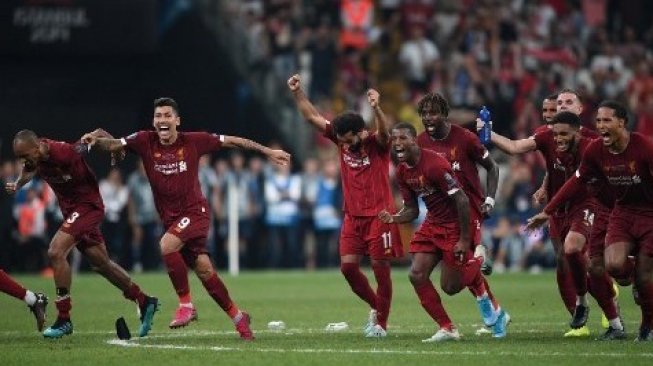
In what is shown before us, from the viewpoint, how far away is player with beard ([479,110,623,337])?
17312 mm

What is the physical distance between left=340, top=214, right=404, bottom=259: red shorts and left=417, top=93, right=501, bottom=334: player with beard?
0.91 metres

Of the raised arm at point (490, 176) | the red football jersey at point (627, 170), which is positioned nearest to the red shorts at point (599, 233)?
the red football jersey at point (627, 170)

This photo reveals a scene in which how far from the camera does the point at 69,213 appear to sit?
18.7m

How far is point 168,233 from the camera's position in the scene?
17.9 m

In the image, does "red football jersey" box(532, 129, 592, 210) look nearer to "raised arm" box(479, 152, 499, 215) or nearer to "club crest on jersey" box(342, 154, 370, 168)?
"raised arm" box(479, 152, 499, 215)

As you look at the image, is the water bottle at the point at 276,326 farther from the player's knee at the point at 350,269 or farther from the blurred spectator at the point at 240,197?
the blurred spectator at the point at 240,197

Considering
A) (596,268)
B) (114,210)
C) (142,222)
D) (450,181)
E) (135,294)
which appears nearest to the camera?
(450,181)

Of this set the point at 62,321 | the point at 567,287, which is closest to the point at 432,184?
the point at 567,287

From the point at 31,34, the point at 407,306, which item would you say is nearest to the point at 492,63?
the point at 31,34

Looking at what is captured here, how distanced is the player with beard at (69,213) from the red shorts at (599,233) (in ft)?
15.5

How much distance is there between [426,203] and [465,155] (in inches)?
36.3

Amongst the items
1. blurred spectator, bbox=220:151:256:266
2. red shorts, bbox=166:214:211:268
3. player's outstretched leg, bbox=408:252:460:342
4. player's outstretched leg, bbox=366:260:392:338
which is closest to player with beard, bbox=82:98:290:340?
red shorts, bbox=166:214:211:268

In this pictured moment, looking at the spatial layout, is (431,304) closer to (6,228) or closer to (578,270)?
(578,270)

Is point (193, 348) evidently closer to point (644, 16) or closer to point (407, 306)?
point (407, 306)
